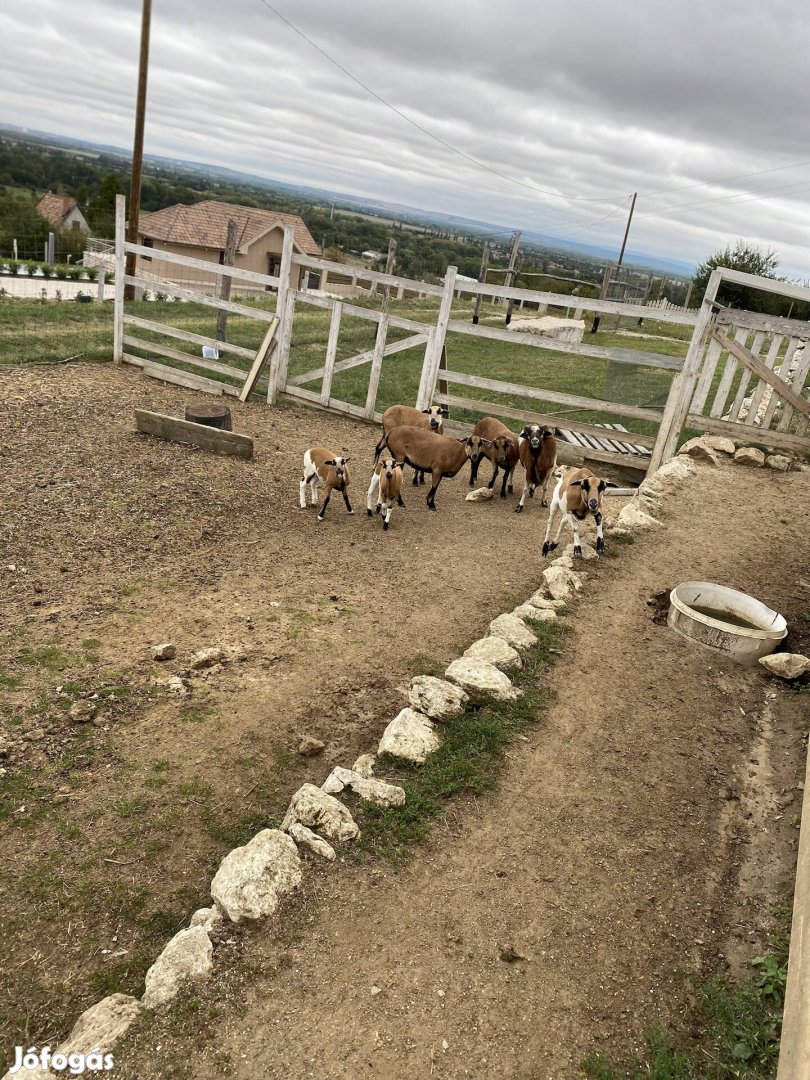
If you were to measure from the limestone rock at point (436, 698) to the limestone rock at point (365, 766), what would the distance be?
0.48 metres

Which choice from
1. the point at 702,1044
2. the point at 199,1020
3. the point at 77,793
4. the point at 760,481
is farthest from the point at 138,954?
the point at 760,481

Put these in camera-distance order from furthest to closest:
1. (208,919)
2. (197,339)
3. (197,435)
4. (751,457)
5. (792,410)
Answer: (197,339) < (792,410) < (751,457) < (197,435) < (208,919)

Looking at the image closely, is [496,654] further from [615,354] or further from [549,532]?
[615,354]

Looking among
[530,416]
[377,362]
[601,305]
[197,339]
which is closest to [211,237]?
[197,339]

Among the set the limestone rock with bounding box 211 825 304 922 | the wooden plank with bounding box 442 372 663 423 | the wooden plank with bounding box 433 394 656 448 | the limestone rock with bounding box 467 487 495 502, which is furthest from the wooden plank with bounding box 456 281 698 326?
the limestone rock with bounding box 211 825 304 922

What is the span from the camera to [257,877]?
2990mm

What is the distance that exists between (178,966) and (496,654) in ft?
9.24

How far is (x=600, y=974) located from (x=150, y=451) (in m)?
7.94

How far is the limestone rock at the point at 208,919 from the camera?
285 cm

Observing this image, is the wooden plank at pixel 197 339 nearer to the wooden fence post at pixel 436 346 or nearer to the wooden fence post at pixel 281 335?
the wooden fence post at pixel 281 335

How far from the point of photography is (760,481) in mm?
9164

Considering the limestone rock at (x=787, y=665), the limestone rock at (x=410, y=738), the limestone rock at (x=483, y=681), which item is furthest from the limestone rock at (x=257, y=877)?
the limestone rock at (x=787, y=665)

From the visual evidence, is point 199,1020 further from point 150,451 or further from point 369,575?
point 150,451

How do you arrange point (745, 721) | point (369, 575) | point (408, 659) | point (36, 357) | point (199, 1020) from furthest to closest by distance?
point (36, 357), point (369, 575), point (408, 659), point (745, 721), point (199, 1020)
